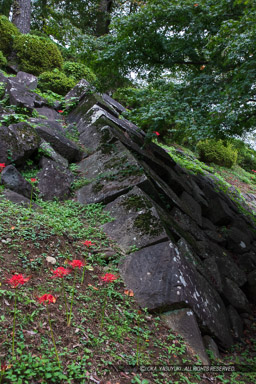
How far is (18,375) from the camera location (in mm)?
1805

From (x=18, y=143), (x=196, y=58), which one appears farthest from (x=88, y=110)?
(x=196, y=58)

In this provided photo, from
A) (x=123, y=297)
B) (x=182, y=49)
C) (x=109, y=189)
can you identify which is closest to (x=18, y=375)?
(x=123, y=297)

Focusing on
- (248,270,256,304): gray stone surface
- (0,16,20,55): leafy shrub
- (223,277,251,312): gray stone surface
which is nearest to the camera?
(223,277,251,312): gray stone surface

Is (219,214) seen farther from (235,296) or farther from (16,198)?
(16,198)

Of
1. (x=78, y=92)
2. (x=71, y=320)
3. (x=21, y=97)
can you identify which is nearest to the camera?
(x=71, y=320)

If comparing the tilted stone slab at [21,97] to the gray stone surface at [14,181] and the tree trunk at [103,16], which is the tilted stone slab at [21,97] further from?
the tree trunk at [103,16]

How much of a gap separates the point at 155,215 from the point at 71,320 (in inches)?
80.4

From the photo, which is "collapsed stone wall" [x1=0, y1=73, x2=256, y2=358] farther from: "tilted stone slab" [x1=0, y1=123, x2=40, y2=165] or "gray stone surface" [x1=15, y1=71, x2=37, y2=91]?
"gray stone surface" [x1=15, y1=71, x2=37, y2=91]

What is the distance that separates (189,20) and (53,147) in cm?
364

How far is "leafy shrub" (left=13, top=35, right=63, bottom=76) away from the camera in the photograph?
9633mm

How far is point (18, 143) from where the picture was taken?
4.92 meters

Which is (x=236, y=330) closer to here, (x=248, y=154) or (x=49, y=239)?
(x=49, y=239)

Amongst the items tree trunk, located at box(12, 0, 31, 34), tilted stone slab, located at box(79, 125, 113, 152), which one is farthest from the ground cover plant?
tree trunk, located at box(12, 0, 31, 34)

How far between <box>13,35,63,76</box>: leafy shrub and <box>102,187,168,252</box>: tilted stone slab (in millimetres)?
7565
